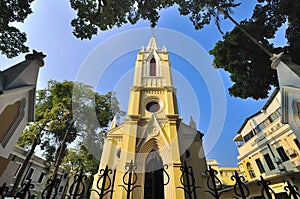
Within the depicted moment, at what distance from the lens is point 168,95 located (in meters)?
14.1

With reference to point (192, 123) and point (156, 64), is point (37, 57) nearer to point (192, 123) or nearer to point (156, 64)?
point (192, 123)

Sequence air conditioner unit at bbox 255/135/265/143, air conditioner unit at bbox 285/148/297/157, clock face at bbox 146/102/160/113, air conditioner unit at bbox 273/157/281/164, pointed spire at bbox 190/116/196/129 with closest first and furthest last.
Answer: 1. air conditioner unit at bbox 285/148/297/157
2. air conditioner unit at bbox 273/157/281/164
3. clock face at bbox 146/102/160/113
4. pointed spire at bbox 190/116/196/129
5. air conditioner unit at bbox 255/135/265/143

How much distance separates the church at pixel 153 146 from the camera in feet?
31.4

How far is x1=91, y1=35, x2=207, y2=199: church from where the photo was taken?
31.4ft

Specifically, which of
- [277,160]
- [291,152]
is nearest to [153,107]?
[291,152]

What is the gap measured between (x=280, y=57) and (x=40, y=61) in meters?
8.59

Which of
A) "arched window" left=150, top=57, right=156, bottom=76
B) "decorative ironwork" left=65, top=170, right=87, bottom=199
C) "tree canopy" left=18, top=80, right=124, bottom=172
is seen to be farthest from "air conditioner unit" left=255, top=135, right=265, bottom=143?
"decorative ironwork" left=65, top=170, right=87, bottom=199

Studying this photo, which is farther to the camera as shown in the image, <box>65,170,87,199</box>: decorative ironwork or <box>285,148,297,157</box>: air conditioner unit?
<box>285,148,297,157</box>: air conditioner unit

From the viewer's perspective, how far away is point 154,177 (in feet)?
33.8

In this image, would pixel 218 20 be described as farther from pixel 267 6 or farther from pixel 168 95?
pixel 168 95

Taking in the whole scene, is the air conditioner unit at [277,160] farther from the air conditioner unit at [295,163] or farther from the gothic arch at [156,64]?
the gothic arch at [156,64]

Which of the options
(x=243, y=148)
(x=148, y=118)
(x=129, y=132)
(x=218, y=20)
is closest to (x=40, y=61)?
(x=129, y=132)

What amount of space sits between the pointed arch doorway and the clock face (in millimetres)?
3830

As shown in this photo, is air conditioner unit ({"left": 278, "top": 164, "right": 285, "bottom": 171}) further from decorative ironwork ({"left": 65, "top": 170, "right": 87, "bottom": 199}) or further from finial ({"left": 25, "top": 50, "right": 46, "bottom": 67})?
finial ({"left": 25, "top": 50, "right": 46, "bottom": 67})
